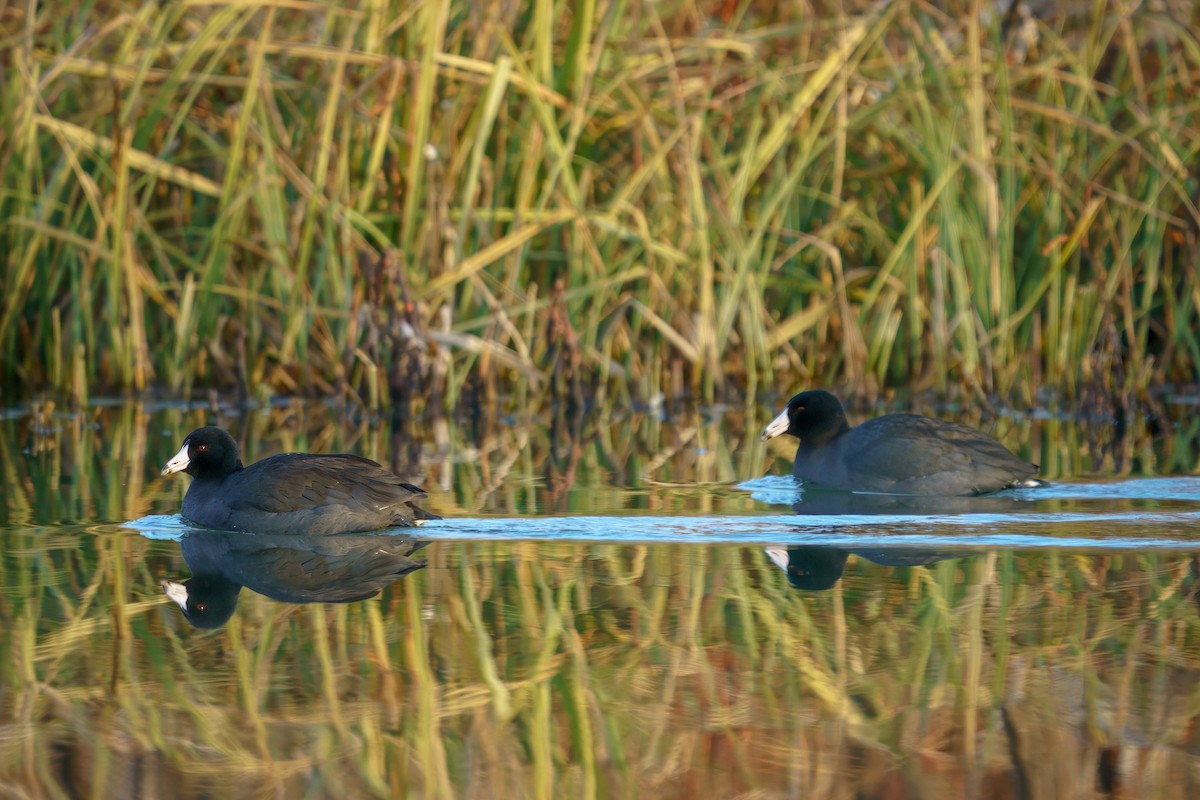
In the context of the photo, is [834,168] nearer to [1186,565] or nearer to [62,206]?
[62,206]

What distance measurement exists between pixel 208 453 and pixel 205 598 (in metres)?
1.72

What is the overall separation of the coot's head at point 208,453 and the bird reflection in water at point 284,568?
298 millimetres

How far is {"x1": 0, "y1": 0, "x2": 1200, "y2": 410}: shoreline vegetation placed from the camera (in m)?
11.5

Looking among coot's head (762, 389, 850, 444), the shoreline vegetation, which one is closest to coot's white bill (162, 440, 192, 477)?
coot's head (762, 389, 850, 444)

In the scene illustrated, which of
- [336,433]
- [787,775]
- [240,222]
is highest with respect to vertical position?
[240,222]

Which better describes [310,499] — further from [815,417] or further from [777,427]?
[815,417]

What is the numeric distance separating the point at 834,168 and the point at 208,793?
29.6 ft

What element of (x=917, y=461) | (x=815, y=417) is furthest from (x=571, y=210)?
(x=917, y=461)

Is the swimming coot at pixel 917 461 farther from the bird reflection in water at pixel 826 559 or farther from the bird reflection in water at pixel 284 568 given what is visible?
the bird reflection in water at pixel 284 568

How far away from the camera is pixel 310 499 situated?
23.1ft

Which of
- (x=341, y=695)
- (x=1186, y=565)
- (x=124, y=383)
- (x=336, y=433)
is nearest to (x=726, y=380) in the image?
(x=336, y=433)

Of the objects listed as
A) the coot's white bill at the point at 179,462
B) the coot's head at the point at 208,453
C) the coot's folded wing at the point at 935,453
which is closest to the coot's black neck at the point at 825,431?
the coot's folded wing at the point at 935,453

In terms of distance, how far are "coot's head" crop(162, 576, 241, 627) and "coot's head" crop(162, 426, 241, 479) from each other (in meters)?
1.28

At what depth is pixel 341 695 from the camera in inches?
177
